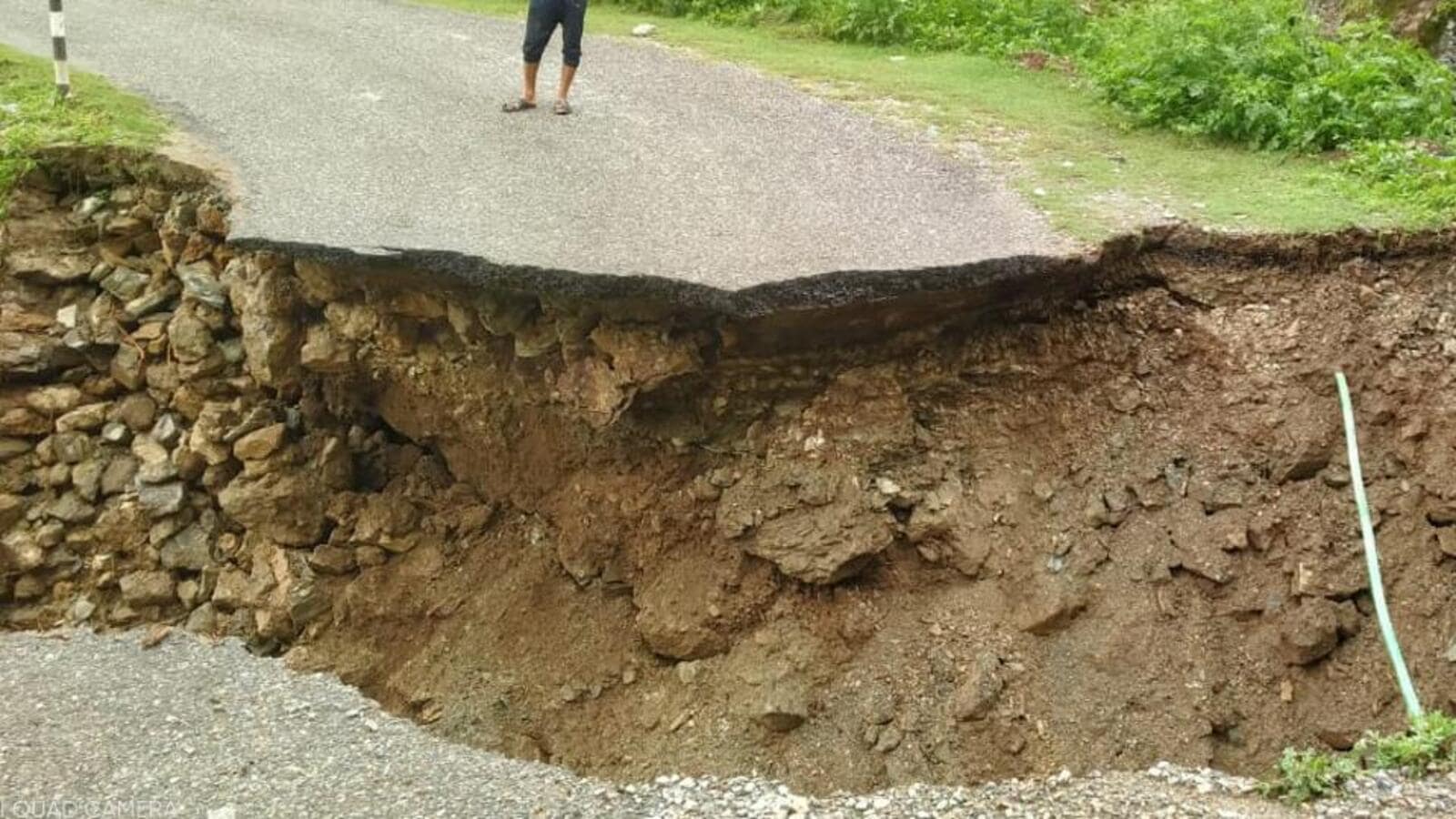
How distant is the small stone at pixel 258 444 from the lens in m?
7.60

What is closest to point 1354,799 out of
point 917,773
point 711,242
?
point 917,773

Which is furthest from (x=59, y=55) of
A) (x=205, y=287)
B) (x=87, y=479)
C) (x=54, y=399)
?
(x=87, y=479)

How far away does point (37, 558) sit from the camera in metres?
7.72

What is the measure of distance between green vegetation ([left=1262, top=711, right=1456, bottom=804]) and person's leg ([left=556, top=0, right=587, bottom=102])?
6.44 m

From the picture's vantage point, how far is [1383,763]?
17.1 ft

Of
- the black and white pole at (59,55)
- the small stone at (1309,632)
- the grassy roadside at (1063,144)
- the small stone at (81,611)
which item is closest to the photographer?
the small stone at (1309,632)

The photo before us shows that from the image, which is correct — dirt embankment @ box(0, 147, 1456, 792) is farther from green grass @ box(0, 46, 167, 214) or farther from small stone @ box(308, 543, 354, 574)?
green grass @ box(0, 46, 167, 214)

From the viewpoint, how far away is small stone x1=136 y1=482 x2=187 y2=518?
7.79 m

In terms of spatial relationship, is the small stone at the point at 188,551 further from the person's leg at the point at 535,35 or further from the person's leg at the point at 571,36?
the person's leg at the point at 571,36

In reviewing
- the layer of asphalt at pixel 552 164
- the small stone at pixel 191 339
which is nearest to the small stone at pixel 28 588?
the small stone at pixel 191 339

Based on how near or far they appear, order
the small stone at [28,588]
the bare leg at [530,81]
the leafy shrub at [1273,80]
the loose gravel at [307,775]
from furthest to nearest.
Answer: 1. the bare leg at [530,81]
2. the leafy shrub at [1273,80]
3. the small stone at [28,588]
4. the loose gravel at [307,775]

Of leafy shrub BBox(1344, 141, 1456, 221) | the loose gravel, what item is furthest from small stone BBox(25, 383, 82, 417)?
leafy shrub BBox(1344, 141, 1456, 221)

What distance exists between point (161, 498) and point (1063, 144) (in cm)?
653

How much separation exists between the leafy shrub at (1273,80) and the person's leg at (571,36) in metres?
4.08
